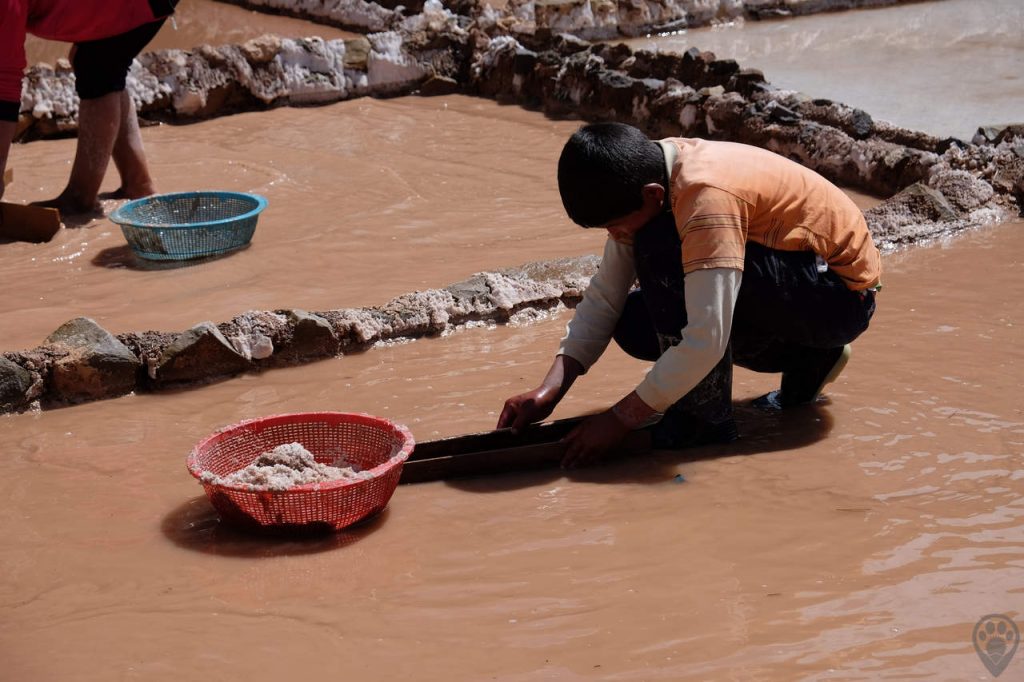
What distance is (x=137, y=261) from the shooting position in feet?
16.6

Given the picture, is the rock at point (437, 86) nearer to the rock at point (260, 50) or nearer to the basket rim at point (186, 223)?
the rock at point (260, 50)

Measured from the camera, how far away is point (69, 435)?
3.31m

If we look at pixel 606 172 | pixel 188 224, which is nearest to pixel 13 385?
pixel 188 224

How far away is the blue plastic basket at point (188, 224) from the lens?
488cm

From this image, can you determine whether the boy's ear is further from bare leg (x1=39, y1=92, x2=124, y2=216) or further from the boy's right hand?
bare leg (x1=39, y1=92, x2=124, y2=216)

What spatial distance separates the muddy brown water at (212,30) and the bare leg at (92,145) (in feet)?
17.6

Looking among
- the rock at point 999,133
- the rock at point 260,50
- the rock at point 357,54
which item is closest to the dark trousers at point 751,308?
the rock at point 999,133

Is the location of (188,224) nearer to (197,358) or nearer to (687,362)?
(197,358)

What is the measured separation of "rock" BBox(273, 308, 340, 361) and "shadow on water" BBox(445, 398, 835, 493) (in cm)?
111

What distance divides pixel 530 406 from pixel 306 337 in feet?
3.84

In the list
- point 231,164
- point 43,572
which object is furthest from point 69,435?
point 231,164

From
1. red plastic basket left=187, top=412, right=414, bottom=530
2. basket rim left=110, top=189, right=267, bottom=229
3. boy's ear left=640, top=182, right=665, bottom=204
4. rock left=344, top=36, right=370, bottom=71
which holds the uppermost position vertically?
boy's ear left=640, top=182, right=665, bottom=204

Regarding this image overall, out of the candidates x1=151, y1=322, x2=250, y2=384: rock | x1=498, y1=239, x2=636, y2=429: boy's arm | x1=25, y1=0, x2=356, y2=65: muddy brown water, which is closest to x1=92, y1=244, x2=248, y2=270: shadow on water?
x1=151, y1=322, x2=250, y2=384: rock
